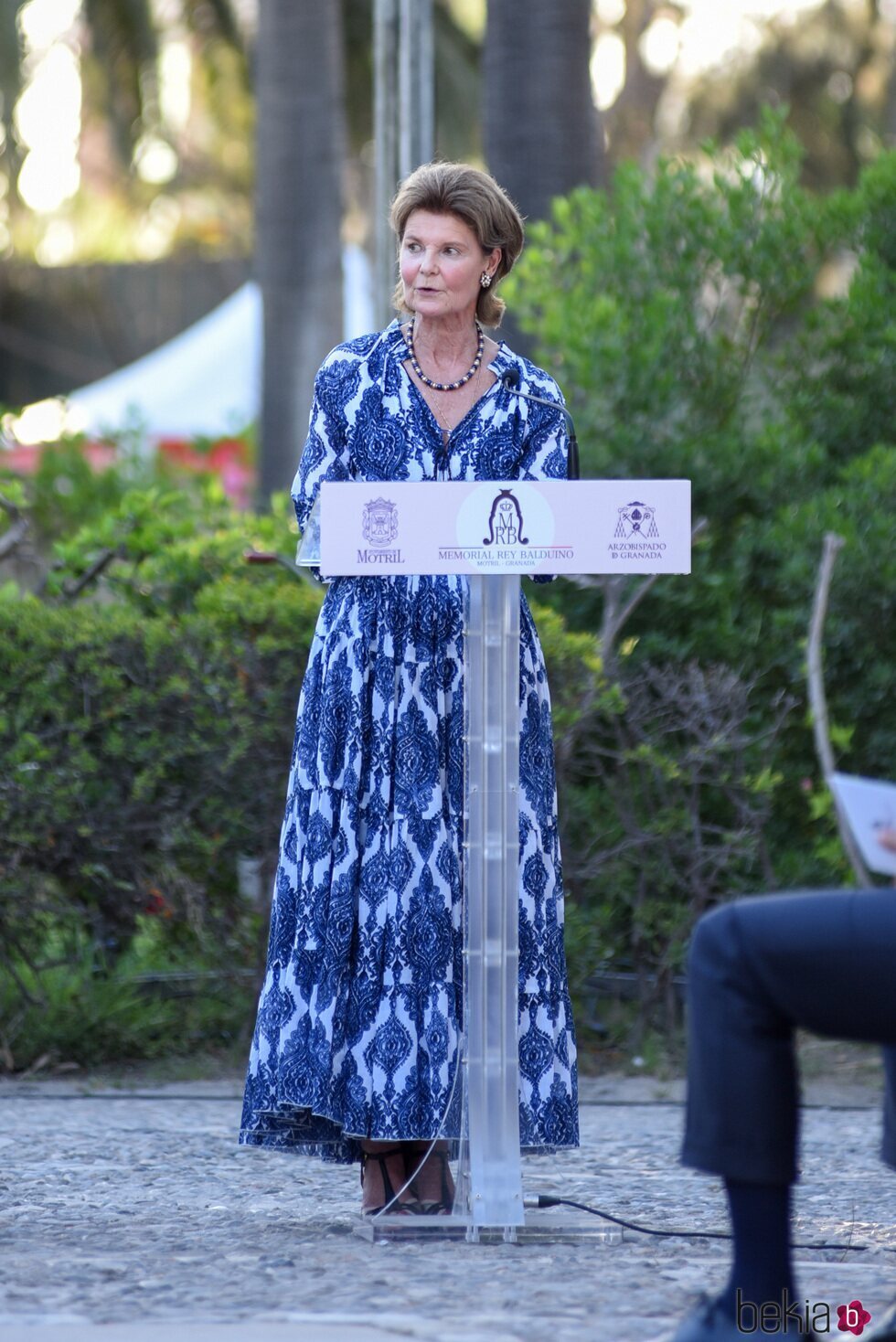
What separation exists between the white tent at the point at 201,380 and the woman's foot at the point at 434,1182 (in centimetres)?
1454

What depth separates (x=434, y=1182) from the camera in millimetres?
3727

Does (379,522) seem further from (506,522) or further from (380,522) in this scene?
(506,522)

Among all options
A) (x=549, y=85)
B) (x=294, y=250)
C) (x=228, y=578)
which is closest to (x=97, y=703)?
(x=228, y=578)

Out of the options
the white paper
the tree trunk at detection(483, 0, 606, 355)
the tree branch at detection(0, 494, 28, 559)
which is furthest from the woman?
the tree trunk at detection(483, 0, 606, 355)

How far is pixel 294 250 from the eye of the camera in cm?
1235

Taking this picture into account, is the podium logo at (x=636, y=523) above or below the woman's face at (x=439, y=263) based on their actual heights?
below

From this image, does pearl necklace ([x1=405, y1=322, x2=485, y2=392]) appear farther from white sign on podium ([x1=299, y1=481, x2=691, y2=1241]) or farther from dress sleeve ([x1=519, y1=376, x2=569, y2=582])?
white sign on podium ([x1=299, y1=481, x2=691, y2=1241])

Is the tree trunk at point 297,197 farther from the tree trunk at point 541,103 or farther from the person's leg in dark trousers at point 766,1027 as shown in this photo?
the person's leg in dark trousers at point 766,1027

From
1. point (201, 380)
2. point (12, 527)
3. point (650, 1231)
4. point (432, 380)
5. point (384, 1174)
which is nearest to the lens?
point (650, 1231)

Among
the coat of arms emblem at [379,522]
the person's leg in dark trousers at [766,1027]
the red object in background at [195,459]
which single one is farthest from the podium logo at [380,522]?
the red object in background at [195,459]

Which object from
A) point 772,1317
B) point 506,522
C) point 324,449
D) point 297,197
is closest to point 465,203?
point 324,449

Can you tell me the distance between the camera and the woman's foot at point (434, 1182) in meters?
3.70

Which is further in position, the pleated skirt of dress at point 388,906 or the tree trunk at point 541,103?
the tree trunk at point 541,103

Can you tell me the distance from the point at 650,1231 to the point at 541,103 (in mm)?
6196
